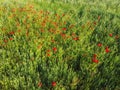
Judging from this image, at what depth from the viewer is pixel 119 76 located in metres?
3.32

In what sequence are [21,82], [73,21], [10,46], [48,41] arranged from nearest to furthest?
→ [21,82] → [10,46] → [48,41] → [73,21]

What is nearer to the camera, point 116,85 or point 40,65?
point 116,85

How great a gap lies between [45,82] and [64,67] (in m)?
0.47

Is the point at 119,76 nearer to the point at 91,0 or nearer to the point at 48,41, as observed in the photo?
the point at 48,41

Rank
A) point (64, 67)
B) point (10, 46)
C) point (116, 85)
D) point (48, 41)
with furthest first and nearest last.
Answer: point (48, 41) → point (10, 46) → point (64, 67) → point (116, 85)

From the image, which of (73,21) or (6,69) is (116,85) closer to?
(6,69)

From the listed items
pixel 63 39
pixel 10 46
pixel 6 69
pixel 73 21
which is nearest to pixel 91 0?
pixel 73 21

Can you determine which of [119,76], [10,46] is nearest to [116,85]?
[119,76]

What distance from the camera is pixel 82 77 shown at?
3.17 m

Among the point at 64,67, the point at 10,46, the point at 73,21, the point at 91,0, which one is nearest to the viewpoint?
the point at 64,67

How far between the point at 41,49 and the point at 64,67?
682 millimetres

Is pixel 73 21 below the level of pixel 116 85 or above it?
above

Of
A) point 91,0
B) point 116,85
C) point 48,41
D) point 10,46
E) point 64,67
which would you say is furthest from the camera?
point 91,0

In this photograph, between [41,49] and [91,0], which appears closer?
[41,49]
